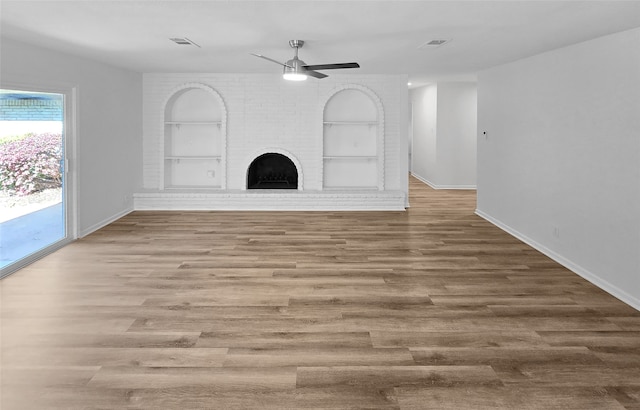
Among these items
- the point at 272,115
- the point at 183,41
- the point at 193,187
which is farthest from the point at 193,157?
the point at 183,41

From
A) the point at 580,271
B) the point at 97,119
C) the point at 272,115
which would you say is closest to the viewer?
the point at 580,271

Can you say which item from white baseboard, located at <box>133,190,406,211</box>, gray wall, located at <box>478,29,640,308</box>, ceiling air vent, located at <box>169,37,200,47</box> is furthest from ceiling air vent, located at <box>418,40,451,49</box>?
white baseboard, located at <box>133,190,406,211</box>

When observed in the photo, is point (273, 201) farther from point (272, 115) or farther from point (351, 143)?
point (351, 143)

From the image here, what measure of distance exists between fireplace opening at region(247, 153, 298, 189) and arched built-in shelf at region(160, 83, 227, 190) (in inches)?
25.0

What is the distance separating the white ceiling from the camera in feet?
11.7

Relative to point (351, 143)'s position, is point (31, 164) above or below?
below

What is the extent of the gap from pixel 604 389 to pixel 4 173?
4955 mm

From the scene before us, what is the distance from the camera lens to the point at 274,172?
908 centimetres

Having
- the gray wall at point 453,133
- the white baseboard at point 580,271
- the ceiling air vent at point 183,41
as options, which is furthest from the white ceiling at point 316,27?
the gray wall at point 453,133

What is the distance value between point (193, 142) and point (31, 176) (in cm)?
389

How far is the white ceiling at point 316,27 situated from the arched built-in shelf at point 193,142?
2407 mm

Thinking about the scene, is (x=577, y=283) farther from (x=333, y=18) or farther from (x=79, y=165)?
(x=79, y=165)

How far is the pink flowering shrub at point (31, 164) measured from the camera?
477cm

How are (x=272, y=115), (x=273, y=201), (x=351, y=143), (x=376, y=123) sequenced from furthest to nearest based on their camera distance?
(x=351, y=143) → (x=376, y=123) → (x=272, y=115) → (x=273, y=201)
